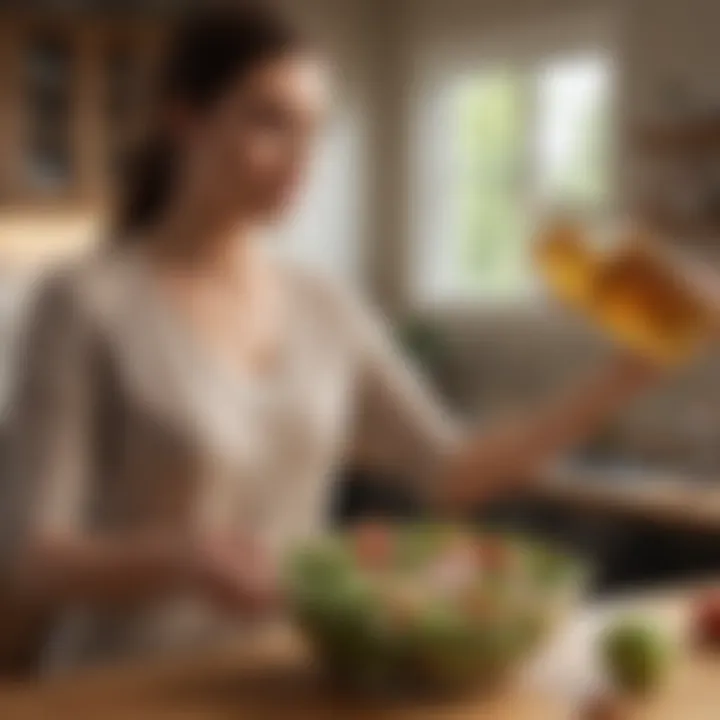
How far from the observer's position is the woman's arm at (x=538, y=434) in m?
0.94

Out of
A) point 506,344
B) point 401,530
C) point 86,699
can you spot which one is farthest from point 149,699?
point 506,344

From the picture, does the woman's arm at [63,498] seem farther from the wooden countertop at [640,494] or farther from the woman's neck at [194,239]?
the wooden countertop at [640,494]

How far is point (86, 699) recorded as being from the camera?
0.71 meters

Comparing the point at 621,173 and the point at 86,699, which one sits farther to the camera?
the point at 621,173

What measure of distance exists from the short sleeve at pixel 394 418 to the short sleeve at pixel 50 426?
225 millimetres

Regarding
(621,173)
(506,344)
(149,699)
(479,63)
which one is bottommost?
(506,344)

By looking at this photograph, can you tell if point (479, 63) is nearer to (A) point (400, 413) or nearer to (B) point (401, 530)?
(A) point (400, 413)

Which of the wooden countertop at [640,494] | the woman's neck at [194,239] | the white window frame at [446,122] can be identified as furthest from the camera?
the white window frame at [446,122]

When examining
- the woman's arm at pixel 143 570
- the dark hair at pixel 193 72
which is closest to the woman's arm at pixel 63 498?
the woman's arm at pixel 143 570

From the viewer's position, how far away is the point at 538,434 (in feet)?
3.22

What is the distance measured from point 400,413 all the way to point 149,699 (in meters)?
0.37

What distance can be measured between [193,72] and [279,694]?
41 centimetres

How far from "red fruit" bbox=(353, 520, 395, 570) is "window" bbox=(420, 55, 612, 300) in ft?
5.02

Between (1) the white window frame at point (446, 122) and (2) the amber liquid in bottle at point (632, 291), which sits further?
(1) the white window frame at point (446, 122)
